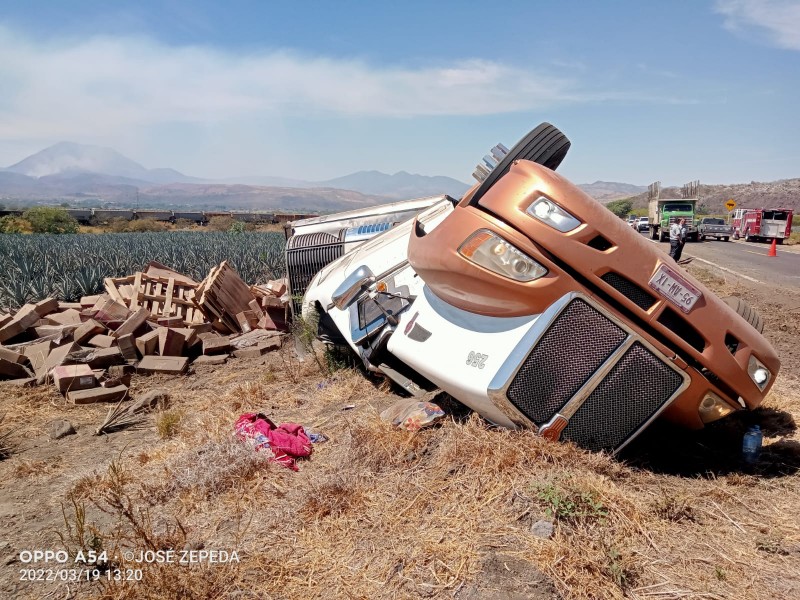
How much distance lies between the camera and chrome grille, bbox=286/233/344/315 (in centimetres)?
824

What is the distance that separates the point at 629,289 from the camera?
124 inches

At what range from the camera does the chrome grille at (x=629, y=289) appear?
314cm

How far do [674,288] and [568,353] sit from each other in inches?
26.3

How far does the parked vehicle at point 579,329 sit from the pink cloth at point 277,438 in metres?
1.06

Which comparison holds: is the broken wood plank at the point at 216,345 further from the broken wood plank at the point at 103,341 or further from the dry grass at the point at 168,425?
the dry grass at the point at 168,425

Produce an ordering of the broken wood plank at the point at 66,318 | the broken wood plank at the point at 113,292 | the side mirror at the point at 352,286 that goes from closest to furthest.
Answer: the side mirror at the point at 352,286 → the broken wood plank at the point at 66,318 → the broken wood plank at the point at 113,292

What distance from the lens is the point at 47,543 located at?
3105 mm

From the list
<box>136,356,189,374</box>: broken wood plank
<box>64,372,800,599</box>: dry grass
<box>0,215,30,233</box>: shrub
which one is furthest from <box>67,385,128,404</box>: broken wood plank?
<box>0,215,30,233</box>: shrub

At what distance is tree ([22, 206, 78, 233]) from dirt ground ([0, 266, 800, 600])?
44.5 meters

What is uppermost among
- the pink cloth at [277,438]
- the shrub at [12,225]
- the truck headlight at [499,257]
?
the truck headlight at [499,257]

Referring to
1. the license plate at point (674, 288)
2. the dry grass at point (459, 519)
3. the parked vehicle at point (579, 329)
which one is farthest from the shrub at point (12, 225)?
the license plate at point (674, 288)

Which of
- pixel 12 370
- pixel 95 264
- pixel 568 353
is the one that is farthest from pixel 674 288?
pixel 95 264

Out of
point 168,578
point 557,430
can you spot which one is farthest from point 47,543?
point 557,430

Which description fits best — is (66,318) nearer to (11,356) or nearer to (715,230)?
(11,356)
